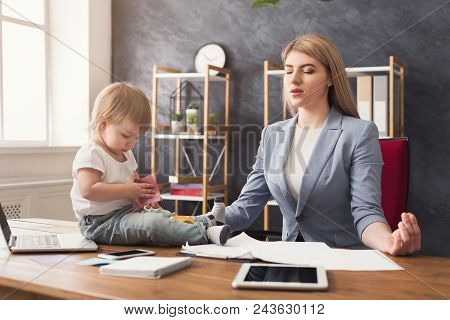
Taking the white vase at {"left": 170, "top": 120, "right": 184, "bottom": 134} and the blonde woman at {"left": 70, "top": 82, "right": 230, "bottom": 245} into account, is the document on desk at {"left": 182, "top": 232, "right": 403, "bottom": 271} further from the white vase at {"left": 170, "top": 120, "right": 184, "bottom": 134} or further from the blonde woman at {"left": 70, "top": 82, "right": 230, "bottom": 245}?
the white vase at {"left": 170, "top": 120, "right": 184, "bottom": 134}

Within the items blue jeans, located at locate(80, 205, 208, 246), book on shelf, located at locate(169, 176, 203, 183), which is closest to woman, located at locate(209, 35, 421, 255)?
blue jeans, located at locate(80, 205, 208, 246)

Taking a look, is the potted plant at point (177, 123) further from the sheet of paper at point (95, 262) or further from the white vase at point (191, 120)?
the sheet of paper at point (95, 262)

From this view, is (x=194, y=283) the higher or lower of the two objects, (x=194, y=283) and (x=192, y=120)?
the lower

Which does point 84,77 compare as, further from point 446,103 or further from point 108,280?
point 108,280

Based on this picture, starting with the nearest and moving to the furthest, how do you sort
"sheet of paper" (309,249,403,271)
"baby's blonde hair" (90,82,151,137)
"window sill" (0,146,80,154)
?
1. "sheet of paper" (309,249,403,271)
2. "baby's blonde hair" (90,82,151,137)
3. "window sill" (0,146,80,154)

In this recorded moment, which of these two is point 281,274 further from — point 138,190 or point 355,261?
point 138,190

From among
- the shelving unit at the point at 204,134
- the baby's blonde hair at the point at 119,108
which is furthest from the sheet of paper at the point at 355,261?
the shelving unit at the point at 204,134

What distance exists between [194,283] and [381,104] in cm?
245

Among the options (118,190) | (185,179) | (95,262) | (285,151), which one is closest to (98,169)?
(118,190)

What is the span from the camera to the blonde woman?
1.55m

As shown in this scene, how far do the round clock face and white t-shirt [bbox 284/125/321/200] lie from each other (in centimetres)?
209

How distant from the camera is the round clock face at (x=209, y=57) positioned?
159 inches

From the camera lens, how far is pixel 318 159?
75.4 inches
